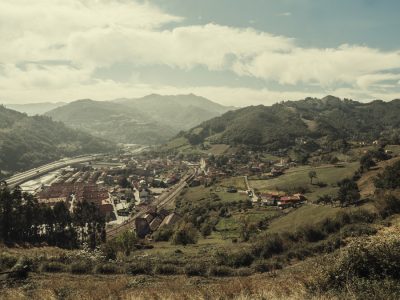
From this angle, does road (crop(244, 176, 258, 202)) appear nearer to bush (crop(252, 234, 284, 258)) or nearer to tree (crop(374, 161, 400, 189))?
tree (crop(374, 161, 400, 189))

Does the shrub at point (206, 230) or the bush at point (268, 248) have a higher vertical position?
the bush at point (268, 248)

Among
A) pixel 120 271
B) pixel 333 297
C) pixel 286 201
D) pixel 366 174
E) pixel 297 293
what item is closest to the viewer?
pixel 333 297

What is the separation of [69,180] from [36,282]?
178 meters

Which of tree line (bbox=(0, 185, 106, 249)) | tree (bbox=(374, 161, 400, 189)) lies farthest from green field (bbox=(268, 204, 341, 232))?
tree line (bbox=(0, 185, 106, 249))

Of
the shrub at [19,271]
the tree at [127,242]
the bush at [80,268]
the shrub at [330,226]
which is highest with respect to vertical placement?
the shrub at [19,271]

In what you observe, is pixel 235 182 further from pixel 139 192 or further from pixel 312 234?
pixel 312 234

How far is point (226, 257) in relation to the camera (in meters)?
34.7

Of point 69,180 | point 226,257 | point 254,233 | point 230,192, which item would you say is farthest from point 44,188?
point 226,257

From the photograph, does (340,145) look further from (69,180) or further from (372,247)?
(372,247)

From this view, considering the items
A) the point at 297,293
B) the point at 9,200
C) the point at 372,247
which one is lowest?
the point at 9,200

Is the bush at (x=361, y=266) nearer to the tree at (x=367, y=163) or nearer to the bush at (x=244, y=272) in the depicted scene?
the bush at (x=244, y=272)

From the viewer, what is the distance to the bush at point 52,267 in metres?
23.5

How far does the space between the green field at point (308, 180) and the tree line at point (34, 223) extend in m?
64.0

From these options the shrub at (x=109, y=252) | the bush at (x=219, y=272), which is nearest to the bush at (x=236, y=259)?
the bush at (x=219, y=272)
